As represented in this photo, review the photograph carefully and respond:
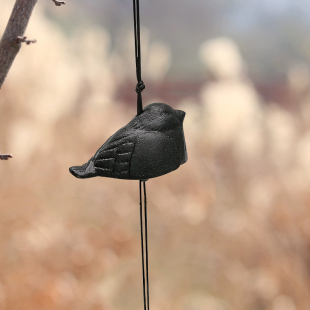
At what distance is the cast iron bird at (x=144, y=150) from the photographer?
31.8 inches

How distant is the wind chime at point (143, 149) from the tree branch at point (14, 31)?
1.11 feet

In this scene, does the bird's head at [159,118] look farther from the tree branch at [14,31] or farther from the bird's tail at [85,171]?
the tree branch at [14,31]

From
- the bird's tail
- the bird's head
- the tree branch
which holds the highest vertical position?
the tree branch

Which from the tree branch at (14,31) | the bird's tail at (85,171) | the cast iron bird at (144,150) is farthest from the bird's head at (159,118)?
the tree branch at (14,31)

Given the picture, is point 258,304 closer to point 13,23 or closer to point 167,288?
point 167,288

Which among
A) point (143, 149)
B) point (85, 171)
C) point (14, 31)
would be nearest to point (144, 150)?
point (143, 149)

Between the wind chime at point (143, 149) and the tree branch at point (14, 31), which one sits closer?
the wind chime at point (143, 149)

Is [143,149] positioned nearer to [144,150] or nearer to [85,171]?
[144,150]

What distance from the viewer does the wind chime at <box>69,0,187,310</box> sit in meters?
0.81

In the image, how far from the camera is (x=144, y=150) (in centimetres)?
81

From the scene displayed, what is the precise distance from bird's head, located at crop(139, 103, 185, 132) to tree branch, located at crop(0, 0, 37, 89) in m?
0.42

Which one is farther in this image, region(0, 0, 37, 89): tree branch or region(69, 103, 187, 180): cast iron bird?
region(0, 0, 37, 89): tree branch

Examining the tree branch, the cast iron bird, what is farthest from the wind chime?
the tree branch

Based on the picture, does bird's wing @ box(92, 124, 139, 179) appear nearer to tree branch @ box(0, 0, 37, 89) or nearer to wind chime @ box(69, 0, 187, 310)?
wind chime @ box(69, 0, 187, 310)
